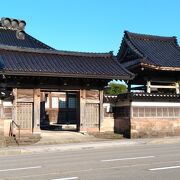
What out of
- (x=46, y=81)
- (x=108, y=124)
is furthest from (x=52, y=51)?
(x=108, y=124)

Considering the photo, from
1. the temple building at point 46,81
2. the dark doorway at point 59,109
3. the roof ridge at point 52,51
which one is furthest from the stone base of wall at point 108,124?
the dark doorway at point 59,109

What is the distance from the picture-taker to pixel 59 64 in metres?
27.6

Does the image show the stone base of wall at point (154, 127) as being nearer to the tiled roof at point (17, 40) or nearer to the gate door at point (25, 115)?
the gate door at point (25, 115)

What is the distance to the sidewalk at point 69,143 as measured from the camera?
66.5 feet

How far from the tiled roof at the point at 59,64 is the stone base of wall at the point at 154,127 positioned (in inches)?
135

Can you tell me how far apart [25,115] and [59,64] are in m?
4.31

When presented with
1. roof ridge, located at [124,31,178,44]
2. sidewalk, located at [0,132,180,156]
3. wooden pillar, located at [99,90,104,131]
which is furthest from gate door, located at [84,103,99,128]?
roof ridge, located at [124,31,178,44]

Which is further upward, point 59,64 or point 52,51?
point 52,51

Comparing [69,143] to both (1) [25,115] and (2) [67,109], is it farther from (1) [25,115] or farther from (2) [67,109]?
(2) [67,109]

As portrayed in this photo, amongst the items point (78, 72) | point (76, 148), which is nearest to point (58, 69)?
point (78, 72)

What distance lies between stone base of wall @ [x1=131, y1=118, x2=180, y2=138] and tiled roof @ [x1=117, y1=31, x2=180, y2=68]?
4.47m

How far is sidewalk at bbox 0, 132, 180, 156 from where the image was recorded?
20261 millimetres

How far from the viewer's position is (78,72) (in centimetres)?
2666

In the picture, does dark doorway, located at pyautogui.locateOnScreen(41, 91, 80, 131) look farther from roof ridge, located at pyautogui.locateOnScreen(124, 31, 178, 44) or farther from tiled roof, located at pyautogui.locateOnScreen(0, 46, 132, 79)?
tiled roof, located at pyautogui.locateOnScreen(0, 46, 132, 79)
